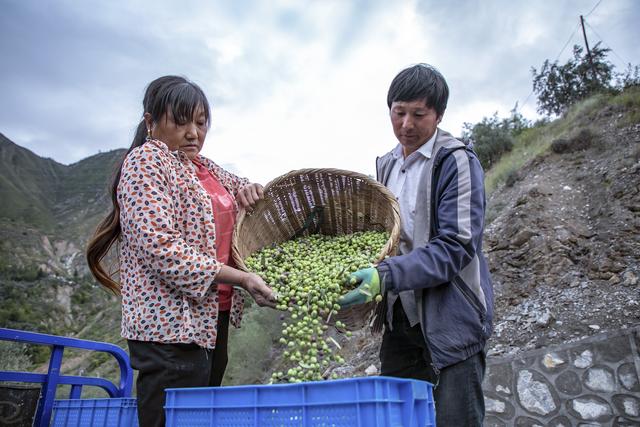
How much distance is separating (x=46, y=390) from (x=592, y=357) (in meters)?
4.91

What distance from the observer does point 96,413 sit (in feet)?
7.22

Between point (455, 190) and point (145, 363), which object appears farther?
point (455, 190)

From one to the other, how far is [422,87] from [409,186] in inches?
22.6

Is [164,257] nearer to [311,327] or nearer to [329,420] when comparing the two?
[311,327]

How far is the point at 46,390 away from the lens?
7.85 feet

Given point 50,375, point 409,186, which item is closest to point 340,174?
point 409,186

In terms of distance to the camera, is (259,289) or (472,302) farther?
(472,302)

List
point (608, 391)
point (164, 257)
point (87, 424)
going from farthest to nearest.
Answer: point (608, 391)
point (87, 424)
point (164, 257)

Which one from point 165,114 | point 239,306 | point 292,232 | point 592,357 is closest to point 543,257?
point 592,357

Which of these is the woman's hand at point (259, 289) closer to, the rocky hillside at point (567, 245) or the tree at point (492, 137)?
the rocky hillside at point (567, 245)

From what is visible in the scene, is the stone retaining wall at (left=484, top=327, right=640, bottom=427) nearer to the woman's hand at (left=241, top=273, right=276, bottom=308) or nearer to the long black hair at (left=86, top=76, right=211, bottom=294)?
the woman's hand at (left=241, top=273, right=276, bottom=308)

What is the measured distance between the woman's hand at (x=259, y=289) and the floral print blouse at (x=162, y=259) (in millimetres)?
149

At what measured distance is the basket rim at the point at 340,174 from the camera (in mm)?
2287

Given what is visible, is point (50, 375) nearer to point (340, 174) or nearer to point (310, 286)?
point (310, 286)
